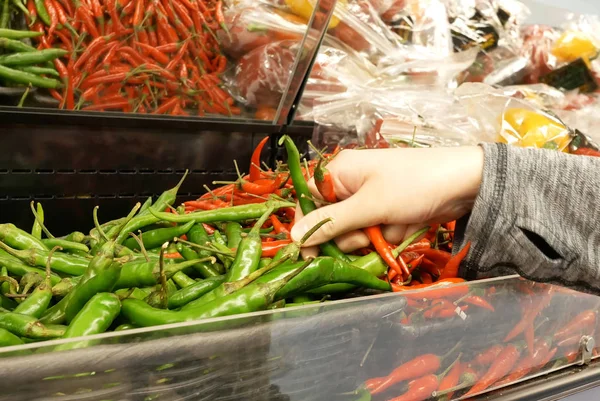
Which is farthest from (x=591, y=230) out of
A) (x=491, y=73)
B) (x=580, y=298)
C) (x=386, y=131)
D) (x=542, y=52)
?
(x=542, y=52)

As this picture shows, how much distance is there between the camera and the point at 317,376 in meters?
0.98

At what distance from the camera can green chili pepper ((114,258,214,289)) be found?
1.15 metres

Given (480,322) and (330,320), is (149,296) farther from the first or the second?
(480,322)

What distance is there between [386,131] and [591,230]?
1460 millimetres

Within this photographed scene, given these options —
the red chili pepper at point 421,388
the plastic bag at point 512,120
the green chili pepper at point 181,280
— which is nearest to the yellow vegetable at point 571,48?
the plastic bag at point 512,120

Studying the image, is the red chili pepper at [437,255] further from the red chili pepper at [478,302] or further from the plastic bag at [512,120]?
the plastic bag at [512,120]

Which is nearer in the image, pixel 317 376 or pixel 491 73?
pixel 317 376

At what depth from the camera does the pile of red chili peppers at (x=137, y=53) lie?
2.26m

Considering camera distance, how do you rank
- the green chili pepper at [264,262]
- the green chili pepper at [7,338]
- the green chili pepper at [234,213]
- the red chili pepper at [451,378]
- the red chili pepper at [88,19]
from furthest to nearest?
the red chili pepper at [88,19] < the green chili pepper at [234,213] < the green chili pepper at [264,262] < the red chili pepper at [451,378] < the green chili pepper at [7,338]

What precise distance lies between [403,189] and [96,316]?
0.68 meters

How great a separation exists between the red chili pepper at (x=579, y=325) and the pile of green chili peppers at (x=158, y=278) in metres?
0.50

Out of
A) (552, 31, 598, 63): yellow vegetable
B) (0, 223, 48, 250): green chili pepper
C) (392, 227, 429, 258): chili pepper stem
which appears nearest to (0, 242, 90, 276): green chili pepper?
(0, 223, 48, 250): green chili pepper

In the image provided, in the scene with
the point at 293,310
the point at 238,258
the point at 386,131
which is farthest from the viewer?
the point at 386,131

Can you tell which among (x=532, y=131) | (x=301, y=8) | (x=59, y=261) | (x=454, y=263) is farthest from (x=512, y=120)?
(x=59, y=261)
